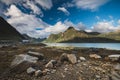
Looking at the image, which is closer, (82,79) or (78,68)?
(82,79)

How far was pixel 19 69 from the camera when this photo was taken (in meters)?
14.7

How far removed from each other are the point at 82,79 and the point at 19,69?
20.1 ft

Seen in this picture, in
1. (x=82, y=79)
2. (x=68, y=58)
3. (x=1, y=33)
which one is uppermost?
(x=1, y=33)

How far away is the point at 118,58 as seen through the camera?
20.4 metres

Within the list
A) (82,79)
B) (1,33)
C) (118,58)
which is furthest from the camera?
(1,33)

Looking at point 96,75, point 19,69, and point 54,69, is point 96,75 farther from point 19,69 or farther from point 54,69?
point 19,69

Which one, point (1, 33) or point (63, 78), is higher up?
point (1, 33)

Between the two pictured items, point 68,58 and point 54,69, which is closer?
point 54,69

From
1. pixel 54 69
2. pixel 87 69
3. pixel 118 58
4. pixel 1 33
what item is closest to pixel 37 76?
pixel 54 69

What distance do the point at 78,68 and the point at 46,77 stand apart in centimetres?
343

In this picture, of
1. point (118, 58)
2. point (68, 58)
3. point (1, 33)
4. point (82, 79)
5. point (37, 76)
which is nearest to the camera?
point (82, 79)

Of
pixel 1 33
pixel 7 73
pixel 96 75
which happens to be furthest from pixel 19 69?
pixel 1 33

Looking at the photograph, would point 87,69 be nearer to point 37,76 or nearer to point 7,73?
point 37,76

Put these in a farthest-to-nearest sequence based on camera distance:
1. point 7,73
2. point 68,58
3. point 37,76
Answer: point 68,58 < point 7,73 < point 37,76
